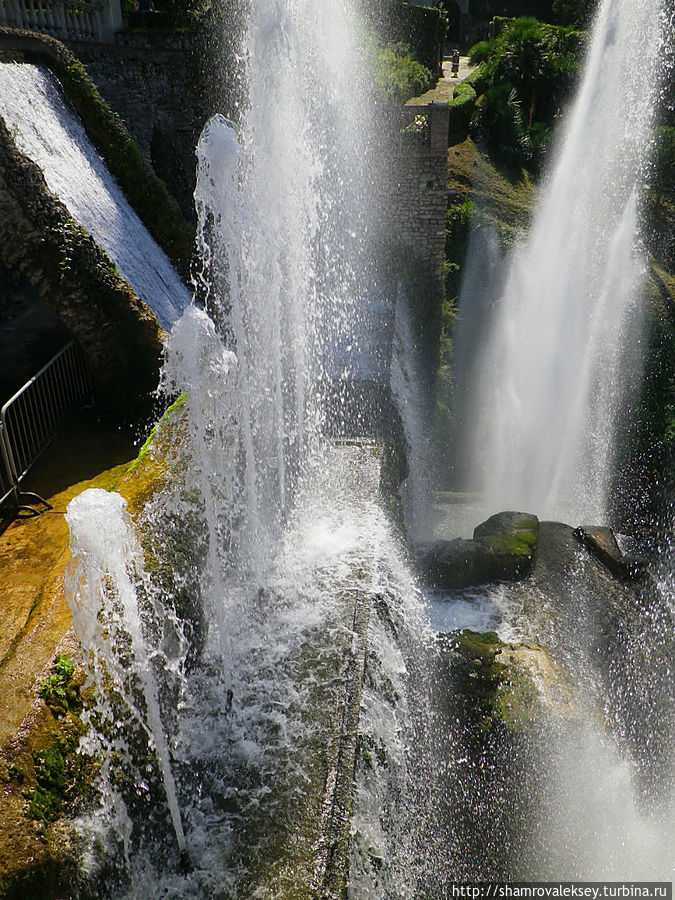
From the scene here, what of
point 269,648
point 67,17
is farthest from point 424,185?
point 269,648

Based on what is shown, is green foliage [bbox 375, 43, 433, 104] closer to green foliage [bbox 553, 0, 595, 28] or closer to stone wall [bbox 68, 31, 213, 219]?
stone wall [bbox 68, 31, 213, 219]

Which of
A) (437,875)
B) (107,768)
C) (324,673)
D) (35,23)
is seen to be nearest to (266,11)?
(35,23)

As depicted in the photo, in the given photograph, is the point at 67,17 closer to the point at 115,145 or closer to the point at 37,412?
the point at 115,145

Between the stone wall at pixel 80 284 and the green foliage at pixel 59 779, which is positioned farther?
the stone wall at pixel 80 284

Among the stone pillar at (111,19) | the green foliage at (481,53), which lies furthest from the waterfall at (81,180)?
the green foliage at (481,53)

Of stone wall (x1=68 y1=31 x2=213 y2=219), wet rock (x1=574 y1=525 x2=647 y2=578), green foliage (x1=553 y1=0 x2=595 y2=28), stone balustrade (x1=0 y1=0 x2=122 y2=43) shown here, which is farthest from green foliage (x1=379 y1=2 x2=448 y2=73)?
wet rock (x1=574 y1=525 x2=647 y2=578)

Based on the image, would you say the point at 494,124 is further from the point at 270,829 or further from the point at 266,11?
the point at 270,829

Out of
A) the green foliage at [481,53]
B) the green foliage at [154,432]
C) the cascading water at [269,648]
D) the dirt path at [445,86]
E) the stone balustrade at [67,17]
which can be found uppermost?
the stone balustrade at [67,17]

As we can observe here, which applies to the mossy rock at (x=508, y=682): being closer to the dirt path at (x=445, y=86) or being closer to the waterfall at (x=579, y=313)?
the waterfall at (x=579, y=313)
